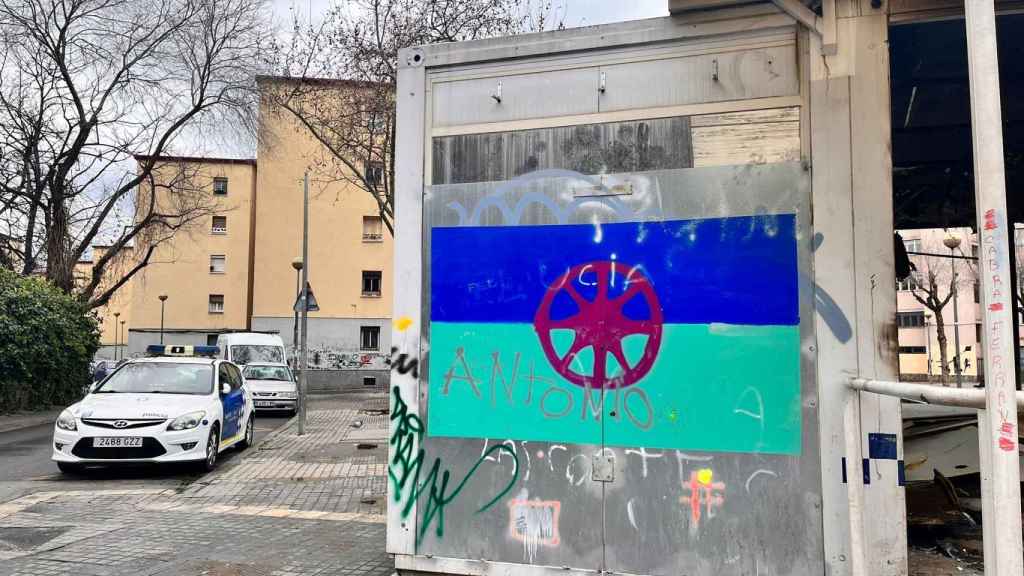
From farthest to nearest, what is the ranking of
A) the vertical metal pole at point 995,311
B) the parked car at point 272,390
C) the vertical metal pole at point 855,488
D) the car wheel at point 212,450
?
the parked car at point 272,390 < the car wheel at point 212,450 < the vertical metal pole at point 855,488 < the vertical metal pole at point 995,311

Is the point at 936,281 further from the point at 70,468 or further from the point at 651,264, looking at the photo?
the point at 651,264

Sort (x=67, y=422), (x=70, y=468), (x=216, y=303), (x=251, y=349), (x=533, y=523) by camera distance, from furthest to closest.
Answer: (x=216, y=303) < (x=251, y=349) < (x=70, y=468) < (x=67, y=422) < (x=533, y=523)

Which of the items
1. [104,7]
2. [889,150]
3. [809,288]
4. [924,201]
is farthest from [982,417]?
[104,7]

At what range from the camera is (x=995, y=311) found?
6.61 feet

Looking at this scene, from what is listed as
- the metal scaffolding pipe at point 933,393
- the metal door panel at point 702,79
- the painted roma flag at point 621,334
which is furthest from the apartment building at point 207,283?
the metal scaffolding pipe at point 933,393

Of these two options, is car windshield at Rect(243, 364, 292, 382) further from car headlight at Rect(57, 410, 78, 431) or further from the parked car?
car headlight at Rect(57, 410, 78, 431)

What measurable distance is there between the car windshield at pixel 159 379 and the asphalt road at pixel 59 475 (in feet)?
3.38

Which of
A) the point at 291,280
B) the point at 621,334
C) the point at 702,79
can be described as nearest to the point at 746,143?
the point at 702,79

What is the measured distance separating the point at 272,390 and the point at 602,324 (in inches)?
705

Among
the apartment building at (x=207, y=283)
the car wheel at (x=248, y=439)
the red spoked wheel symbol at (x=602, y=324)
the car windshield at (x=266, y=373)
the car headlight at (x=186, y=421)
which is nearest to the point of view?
the red spoked wheel symbol at (x=602, y=324)

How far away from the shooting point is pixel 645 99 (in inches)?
161

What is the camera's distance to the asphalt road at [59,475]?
898cm

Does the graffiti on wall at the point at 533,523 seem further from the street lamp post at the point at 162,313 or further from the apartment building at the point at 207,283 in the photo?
the street lamp post at the point at 162,313

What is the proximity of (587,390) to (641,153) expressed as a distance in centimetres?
127
